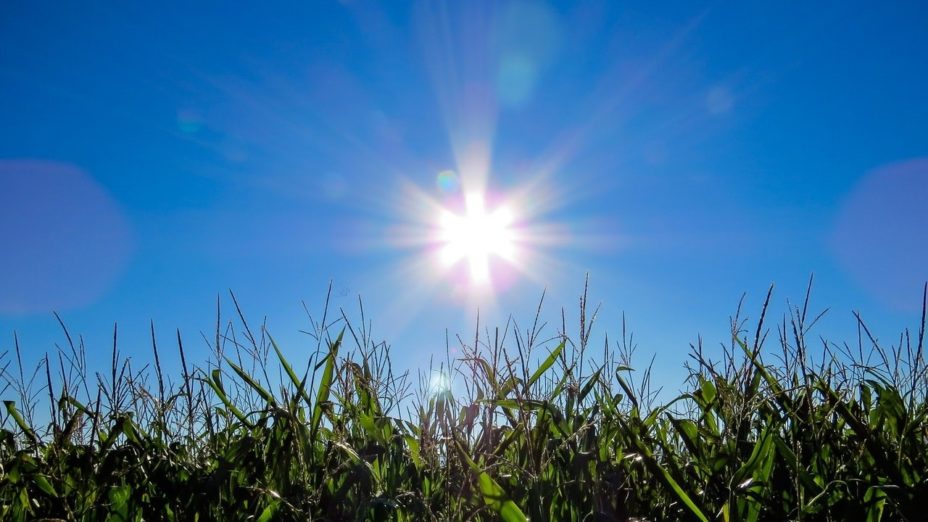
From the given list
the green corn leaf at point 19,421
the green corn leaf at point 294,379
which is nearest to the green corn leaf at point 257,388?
the green corn leaf at point 294,379

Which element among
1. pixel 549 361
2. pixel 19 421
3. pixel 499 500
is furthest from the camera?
pixel 19 421

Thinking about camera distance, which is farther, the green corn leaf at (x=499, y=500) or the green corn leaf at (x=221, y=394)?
the green corn leaf at (x=221, y=394)

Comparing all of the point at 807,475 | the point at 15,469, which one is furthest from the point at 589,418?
the point at 15,469

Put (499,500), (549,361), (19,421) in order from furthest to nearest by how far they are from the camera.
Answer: (19,421), (549,361), (499,500)

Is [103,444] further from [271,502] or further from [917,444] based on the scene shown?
A: [917,444]

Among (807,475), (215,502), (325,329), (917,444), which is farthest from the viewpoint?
(325,329)

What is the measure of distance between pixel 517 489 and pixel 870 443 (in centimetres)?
134

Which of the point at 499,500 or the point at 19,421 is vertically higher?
the point at 19,421

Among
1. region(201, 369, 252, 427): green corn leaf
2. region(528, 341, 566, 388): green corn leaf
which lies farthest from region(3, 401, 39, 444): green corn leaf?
region(528, 341, 566, 388): green corn leaf

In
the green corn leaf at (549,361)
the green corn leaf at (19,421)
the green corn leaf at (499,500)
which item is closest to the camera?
the green corn leaf at (499,500)

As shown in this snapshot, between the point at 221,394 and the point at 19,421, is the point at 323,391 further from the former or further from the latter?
the point at 19,421

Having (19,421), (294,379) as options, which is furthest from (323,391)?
(19,421)

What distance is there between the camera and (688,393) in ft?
9.62

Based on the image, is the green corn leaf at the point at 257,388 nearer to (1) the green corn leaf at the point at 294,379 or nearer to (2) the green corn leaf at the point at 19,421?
(1) the green corn leaf at the point at 294,379
